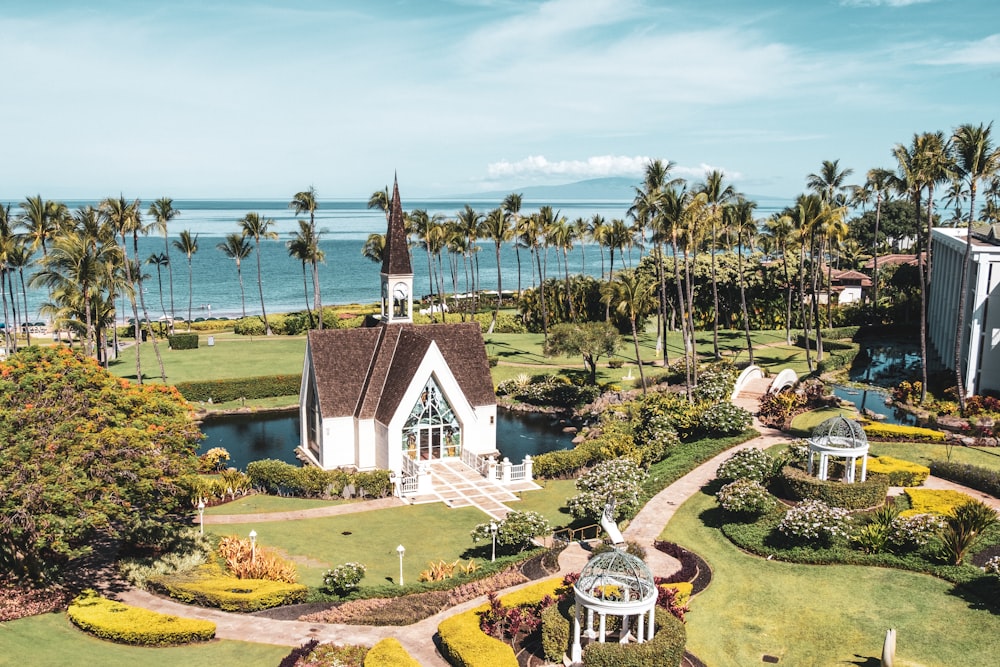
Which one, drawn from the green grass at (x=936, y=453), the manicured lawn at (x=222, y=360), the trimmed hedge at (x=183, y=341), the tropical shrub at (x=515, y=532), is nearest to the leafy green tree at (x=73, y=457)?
the tropical shrub at (x=515, y=532)

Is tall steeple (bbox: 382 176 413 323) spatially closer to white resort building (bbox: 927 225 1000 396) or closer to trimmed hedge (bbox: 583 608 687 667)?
trimmed hedge (bbox: 583 608 687 667)

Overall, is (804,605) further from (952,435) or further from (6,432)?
(6,432)

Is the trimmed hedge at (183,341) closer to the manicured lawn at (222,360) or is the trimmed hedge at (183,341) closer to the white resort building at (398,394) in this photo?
the manicured lawn at (222,360)

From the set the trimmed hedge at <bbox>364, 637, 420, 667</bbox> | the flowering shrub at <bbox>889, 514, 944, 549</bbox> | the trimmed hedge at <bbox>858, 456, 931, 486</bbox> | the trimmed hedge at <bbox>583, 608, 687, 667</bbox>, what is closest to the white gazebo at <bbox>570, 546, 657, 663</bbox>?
the trimmed hedge at <bbox>583, 608, 687, 667</bbox>

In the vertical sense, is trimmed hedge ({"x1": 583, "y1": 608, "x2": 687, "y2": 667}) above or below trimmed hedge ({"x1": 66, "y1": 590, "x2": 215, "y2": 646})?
above

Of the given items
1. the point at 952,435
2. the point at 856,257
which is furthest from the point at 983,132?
the point at 856,257

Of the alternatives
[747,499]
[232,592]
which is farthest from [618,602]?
[232,592]

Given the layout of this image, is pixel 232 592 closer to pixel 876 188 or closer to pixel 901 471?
pixel 901 471
